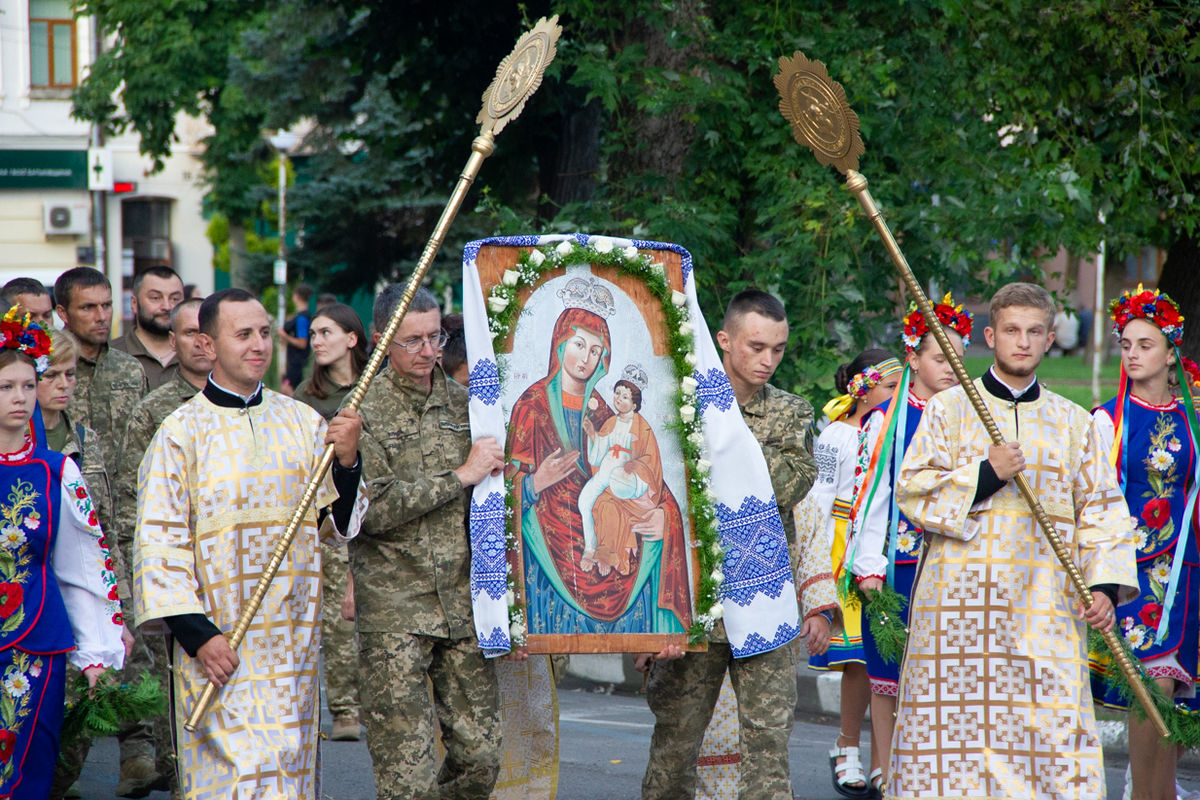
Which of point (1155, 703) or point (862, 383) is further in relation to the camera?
point (862, 383)

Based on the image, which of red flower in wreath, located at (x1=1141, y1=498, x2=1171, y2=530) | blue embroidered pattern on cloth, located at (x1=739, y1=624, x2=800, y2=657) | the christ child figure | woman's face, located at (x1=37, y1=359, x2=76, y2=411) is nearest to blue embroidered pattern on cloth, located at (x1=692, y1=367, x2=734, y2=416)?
the christ child figure

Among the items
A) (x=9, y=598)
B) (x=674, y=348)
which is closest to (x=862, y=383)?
(x=674, y=348)

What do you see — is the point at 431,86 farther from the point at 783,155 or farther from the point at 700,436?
the point at 700,436

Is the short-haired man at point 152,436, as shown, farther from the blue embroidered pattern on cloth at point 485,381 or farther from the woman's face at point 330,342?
the blue embroidered pattern on cloth at point 485,381

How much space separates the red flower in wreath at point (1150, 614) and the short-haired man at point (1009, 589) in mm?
1167

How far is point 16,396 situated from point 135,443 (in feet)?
4.08

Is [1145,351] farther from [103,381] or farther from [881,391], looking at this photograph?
[103,381]

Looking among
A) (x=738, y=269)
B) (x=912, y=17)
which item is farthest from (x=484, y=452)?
(x=912, y=17)

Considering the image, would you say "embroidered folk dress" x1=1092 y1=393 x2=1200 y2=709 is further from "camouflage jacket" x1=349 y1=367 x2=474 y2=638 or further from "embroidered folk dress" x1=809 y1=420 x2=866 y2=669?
"camouflage jacket" x1=349 y1=367 x2=474 y2=638

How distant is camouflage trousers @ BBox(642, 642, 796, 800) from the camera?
551cm

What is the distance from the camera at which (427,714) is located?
549cm

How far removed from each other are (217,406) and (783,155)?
231 inches

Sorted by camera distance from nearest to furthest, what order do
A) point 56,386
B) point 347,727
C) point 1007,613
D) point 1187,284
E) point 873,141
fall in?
1. point 1007,613
2. point 56,386
3. point 347,727
4. point 873,141
5. point 1187,284

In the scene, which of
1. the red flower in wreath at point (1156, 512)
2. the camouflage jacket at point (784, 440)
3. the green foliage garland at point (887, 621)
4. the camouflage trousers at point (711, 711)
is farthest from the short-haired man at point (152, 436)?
the red flower in wreath at point (1156, 512)
